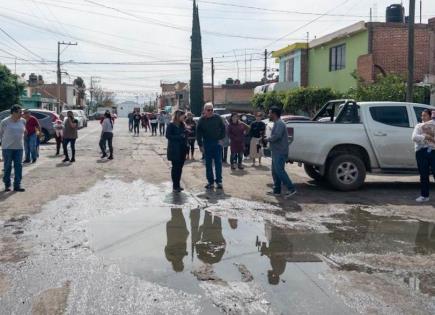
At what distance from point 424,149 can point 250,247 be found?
4872 mm

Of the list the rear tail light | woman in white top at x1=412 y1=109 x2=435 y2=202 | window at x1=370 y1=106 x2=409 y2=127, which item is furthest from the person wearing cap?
woman in white top at x1=412 y1=109 x2=435 y2=202

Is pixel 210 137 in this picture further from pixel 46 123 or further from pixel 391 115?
pixel 46 123

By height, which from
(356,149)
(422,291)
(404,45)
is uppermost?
(404,45)

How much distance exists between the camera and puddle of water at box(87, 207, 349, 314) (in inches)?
209

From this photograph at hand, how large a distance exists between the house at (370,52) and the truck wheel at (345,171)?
1207cm

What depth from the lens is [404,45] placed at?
27359 millimetres

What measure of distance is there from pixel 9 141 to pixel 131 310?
282 inches

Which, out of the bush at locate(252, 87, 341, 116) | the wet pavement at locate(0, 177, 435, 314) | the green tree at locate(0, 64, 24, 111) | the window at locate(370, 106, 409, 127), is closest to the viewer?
the wet pavement at locate(0, 177, 435, 314)

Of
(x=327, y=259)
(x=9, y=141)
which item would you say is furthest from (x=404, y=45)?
(x=327, y=259)

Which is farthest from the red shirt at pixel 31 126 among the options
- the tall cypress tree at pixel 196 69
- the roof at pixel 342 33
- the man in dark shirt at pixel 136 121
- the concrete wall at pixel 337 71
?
the tall cypress tree at pixel 196 69

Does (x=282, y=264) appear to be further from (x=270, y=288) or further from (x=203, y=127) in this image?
(x=203, y=127)

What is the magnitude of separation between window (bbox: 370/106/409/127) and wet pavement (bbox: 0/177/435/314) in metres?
2.78

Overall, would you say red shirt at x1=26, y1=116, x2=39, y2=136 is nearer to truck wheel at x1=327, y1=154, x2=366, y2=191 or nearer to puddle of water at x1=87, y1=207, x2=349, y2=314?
puddle of water at x1=87, y1=207, x2=349, y2=314

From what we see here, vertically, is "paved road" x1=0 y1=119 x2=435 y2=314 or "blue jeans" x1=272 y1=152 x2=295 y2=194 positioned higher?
"blue jeans" x1=272 y1=152 x2=295 y2=194
